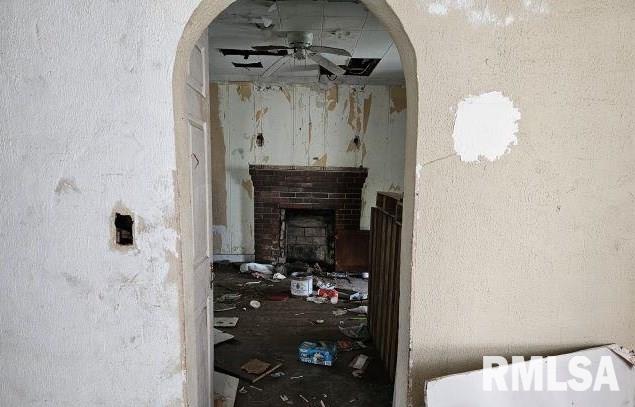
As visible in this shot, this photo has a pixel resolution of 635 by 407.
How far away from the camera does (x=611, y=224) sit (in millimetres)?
1443

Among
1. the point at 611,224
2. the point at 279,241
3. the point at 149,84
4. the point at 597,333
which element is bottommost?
the point at 279,241

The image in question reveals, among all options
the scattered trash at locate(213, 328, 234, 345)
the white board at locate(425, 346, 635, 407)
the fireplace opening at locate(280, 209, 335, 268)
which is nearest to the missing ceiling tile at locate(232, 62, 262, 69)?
the fireplace opening at locate(280, 209, 335, 268)

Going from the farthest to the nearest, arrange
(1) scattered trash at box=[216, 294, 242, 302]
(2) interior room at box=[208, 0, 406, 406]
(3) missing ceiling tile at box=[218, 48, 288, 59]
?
1. (1) scattered trash at box=[216, 294, 242, 302]
2. (3) missing ceiling tile at box=[218, 48, 288, 59]
3. (2) interior room at box=[208, 0, 406, 406]

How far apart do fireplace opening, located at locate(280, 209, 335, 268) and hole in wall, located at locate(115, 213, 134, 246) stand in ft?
13.4

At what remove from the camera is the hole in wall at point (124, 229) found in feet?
4.40

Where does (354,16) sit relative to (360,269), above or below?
above

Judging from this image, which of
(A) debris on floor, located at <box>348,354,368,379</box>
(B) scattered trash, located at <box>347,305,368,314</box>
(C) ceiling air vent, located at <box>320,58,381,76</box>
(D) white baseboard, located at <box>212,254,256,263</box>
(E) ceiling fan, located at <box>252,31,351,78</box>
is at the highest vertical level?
(C) ceiling air vent, located at <box>320,58,381,76</box>

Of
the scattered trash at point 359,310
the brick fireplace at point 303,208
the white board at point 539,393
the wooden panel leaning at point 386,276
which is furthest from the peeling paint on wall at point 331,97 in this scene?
the white board at point 539,393

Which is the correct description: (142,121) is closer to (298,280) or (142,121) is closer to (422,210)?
(422,210)

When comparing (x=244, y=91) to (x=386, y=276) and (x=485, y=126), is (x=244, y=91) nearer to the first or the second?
(x=386, y=276)

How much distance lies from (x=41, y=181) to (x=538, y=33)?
5.96ft

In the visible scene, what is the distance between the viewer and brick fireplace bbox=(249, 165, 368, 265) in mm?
5254

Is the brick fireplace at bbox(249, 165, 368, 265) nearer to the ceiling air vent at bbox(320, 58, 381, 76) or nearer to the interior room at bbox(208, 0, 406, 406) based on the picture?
the interior room at bbox(208, 0, 406, 406)

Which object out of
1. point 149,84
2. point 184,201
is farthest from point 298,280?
point 149,84
